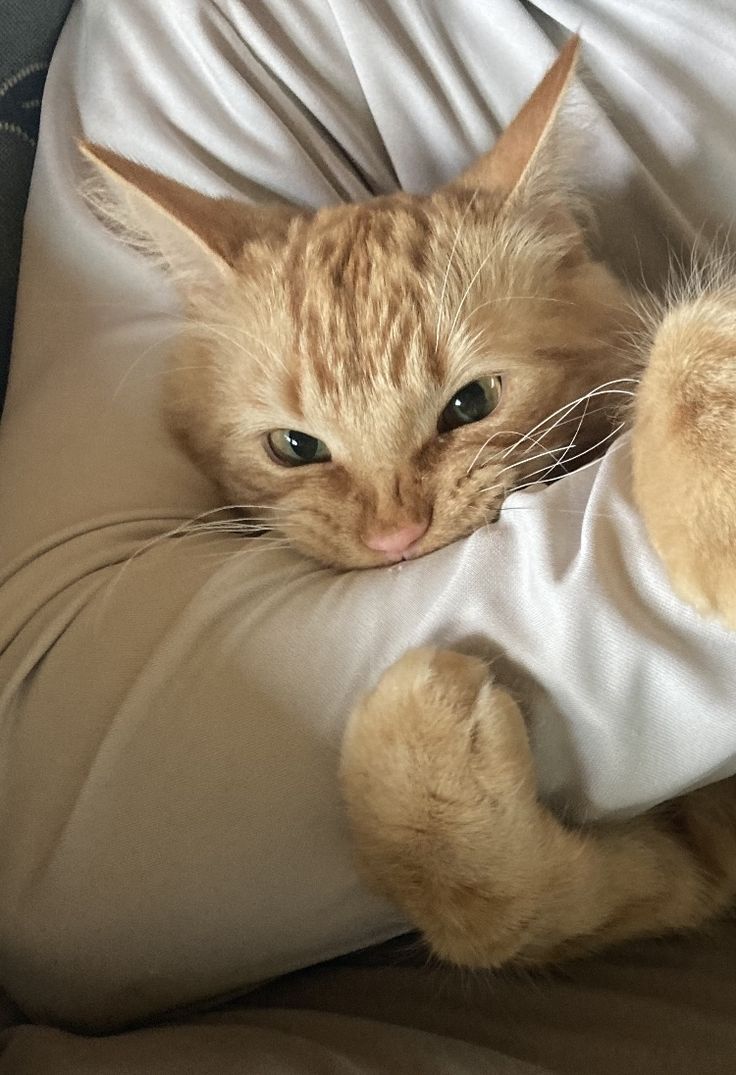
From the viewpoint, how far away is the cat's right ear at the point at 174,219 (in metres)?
1.01

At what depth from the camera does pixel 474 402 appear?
1056mm

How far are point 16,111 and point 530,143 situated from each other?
0.77 meters

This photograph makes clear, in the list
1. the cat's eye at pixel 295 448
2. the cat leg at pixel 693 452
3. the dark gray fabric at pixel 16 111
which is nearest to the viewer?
the cat leg at pixel 693 452

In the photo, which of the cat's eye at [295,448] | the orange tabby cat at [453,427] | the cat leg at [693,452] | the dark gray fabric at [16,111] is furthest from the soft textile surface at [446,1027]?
the dark gray fabric at [16,111]

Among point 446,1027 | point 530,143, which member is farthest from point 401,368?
point 446,1027

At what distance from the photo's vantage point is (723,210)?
4.03ft

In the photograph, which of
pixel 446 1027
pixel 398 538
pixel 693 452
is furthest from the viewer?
pixel 398 538

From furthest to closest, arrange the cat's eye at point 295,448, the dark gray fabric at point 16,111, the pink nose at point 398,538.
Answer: the dark gray fabric at point 16,111, the cat's eye at point 295,448, the pink nose at point 398,538

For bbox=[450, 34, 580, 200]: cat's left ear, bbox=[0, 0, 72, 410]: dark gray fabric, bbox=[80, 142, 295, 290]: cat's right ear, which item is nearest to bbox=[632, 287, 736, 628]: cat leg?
bbox=[450, 34, 580, 200]: cat's left ear

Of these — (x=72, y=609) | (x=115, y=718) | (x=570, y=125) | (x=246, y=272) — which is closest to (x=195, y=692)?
(x=115, y=718)

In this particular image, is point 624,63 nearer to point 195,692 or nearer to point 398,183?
point 398,183

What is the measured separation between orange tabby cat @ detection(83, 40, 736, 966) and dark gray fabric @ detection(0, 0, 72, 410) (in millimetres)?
167

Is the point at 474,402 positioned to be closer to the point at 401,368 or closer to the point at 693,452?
the point at 401,368

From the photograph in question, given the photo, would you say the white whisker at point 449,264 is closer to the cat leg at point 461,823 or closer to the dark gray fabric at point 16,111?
the cat leg at point 461,823
